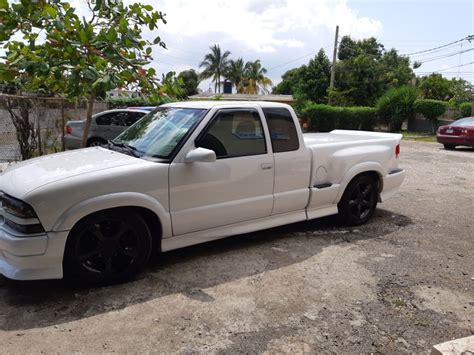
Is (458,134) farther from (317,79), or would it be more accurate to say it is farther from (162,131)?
(317,79)

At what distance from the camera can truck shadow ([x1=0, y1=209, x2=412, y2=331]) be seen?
3.29 m

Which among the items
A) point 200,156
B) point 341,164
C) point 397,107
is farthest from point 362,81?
point 200,156

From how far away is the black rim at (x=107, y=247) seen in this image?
354 cm

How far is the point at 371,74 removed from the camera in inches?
1357

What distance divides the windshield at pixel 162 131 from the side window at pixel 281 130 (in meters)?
0.86

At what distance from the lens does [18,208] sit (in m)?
3.27

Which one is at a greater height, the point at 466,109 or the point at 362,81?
the point at 362,81

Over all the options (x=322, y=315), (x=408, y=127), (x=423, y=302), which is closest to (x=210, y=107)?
(x=322, y=315)

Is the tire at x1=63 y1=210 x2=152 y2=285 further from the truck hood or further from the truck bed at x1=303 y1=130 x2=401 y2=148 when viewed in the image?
the truck bed at x1=303 y1=130 x2=401 y2=148

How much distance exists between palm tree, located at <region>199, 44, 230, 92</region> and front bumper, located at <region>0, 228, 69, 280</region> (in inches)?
2432

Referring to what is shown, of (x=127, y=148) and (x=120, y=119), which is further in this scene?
(x=120, y=119)

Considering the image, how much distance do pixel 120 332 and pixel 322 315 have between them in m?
1.59

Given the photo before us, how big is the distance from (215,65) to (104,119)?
54.6 m

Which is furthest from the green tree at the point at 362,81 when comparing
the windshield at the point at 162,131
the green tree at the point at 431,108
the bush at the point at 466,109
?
Result: the windshield at the point at 162,131
